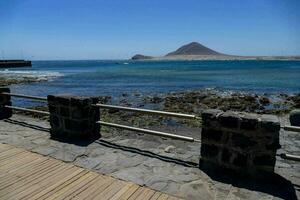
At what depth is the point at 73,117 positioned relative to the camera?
675cm

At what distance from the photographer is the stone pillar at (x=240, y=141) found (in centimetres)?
450

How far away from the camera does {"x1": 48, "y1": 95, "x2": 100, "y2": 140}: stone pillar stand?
6.71 meters

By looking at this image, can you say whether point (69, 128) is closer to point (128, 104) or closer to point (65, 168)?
point (65, 168)

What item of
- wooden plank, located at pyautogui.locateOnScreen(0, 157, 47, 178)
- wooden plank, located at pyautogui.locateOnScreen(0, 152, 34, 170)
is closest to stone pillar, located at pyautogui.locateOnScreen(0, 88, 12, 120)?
wooden plank, located at pyautogui.locateOnScreen(0, 152, 34, 170)

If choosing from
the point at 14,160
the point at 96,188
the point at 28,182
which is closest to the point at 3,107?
the point at 14,160

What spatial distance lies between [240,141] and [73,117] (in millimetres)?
3957

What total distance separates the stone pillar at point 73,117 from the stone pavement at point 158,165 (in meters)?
0.32

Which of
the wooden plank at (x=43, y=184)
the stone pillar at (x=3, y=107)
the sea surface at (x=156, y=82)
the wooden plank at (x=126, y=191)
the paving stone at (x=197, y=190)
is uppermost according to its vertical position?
the stone pillar at (x=3, y=107)

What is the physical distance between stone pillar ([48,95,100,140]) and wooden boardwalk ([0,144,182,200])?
144 cm

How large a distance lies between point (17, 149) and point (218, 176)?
4.27m

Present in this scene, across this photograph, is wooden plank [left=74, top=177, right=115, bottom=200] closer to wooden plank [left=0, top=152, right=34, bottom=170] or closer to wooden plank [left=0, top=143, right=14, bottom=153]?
wooden plank [left=0, top=152, right=34, bottom=170]

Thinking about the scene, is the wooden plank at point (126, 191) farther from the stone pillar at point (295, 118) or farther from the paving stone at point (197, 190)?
the stone pillar at point (295, 118)

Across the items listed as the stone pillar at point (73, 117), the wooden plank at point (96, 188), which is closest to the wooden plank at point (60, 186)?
the wooden plank at point (96, 188)

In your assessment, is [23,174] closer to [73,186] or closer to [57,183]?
[57,183]
